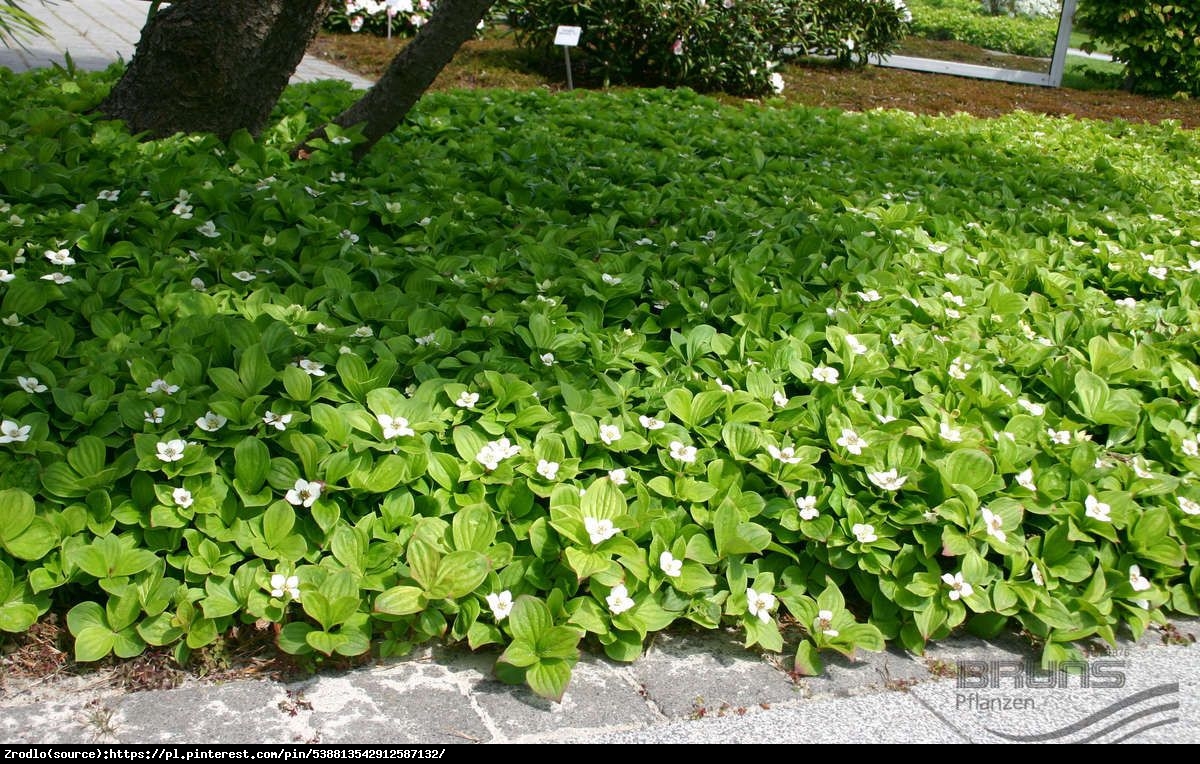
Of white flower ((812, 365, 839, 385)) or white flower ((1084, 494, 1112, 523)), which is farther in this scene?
white flower ((812, 365, 839, 385))

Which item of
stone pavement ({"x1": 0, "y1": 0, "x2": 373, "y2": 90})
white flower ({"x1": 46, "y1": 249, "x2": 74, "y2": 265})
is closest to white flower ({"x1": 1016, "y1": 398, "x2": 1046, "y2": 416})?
white flower ({"x1": 46, "y1": 249, "x2": 74, "y2": 265})

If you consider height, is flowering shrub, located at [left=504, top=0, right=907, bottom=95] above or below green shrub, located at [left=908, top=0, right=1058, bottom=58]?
below

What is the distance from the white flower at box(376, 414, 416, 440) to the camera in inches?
87.0

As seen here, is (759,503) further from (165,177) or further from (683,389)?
(165,177)

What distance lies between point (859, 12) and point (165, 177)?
8.05m

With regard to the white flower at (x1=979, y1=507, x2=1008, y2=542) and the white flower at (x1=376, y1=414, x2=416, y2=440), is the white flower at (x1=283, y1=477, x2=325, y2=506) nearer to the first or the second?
the white flower at (x1=376, y1=414, x2=416, y2=440)

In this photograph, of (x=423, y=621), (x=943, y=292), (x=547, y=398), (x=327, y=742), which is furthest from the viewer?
(x=943, y=292)

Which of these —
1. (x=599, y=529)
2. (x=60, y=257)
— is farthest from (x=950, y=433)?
(x=60, y=257)

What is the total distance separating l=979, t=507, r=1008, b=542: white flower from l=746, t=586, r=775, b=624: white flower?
0.53 metres

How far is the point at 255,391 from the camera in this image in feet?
7.59

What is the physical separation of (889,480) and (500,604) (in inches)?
Result: 37.6

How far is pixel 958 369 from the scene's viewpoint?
2756mm

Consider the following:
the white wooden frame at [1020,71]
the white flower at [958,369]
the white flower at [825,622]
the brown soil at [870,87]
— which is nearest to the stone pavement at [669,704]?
the white flower at [825,622]
